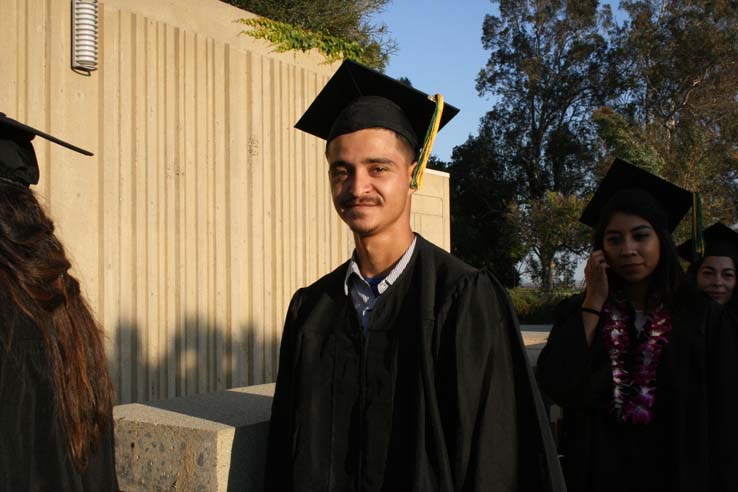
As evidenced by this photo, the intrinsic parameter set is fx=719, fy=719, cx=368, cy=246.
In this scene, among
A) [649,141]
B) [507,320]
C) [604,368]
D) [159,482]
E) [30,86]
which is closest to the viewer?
[507,320]

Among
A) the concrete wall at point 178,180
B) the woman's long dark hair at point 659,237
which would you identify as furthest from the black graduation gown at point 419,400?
the concrete wall at point 178,180

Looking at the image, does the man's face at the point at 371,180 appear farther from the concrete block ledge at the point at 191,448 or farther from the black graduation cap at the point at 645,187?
the black graduation cap at the point at 645,187

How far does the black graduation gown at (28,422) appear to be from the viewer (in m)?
1.68

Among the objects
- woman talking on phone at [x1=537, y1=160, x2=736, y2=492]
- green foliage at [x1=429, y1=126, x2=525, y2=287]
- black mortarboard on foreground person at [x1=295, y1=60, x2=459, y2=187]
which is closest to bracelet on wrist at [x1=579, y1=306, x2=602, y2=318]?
woman talking on phone at [x1=537, y1=160, x2=736, y2=492]

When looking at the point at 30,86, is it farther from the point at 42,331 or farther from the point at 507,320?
the point at 507,320

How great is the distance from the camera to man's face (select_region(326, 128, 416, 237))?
1.98 metres

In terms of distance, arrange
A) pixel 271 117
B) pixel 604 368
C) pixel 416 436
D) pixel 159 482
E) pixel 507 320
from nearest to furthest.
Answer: pixel 416 436, pixel 507 320, pixel 159 482, pixel 604 368, pixel 271 117

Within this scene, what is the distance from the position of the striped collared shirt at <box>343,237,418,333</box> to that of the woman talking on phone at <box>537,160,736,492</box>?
45.7 inches

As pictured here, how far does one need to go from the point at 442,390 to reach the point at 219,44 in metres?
5.92

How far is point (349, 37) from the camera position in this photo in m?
9.51

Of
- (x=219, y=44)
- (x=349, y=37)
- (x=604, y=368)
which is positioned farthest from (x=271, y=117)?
(x=604, y=368)

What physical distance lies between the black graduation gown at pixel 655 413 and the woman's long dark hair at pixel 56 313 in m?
1.72

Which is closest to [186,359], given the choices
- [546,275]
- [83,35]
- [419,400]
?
[83,35]

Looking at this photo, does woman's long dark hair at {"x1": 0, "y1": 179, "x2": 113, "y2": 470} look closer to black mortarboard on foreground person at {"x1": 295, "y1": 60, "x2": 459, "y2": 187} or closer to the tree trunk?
black mortarboard on foreground person at {"x1": 295, "y1": 60, "x2": 459, "y2": 187}
